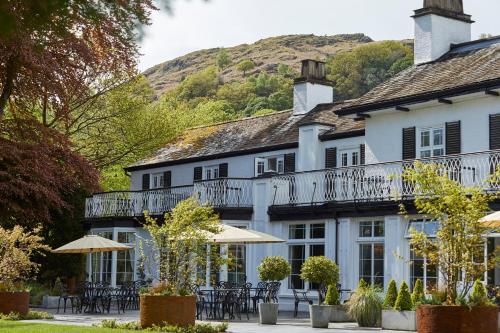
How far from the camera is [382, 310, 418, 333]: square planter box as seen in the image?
20391mm

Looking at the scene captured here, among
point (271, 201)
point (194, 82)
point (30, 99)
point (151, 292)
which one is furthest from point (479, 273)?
point (194, 82)

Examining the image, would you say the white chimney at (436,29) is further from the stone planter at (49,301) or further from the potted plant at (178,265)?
the stone planter at (49,301)

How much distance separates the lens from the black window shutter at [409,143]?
27.2 m

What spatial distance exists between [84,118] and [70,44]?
2805 centimetres

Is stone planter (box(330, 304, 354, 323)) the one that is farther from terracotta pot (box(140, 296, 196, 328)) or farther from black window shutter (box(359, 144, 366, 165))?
black window shutter (box(359, 144, 366, 165))

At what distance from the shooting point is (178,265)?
1994 cm

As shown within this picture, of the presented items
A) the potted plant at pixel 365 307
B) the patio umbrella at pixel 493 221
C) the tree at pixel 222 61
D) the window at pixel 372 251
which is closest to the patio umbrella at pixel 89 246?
the window at pixel 372 251

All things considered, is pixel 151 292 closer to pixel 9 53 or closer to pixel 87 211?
pixel 9 53

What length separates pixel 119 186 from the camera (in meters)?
56.8

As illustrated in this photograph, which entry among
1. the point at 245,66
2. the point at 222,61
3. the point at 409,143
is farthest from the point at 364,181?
the point at 222,61

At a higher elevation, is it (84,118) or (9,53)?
(84,118)

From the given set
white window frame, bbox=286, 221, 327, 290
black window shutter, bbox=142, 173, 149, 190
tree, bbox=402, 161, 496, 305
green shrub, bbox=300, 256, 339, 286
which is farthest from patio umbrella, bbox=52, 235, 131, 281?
tree, bbox=402, 161, 496, 305

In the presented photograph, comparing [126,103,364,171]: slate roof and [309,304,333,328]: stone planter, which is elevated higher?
[126,103,364,171]: slate roof

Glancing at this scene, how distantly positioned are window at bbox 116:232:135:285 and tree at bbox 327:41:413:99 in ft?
263
